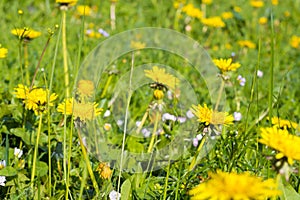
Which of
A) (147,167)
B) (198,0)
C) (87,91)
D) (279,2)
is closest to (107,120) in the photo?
(87,91)

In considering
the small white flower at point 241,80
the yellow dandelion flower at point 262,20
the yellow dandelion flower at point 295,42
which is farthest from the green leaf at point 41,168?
the yellow dandelion flower at point 262,20

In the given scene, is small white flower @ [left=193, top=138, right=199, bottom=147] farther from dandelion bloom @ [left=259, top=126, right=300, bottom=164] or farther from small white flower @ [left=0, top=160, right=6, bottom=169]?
dandelion bloom @ [left=259, top=126, right=300, bottom=164]

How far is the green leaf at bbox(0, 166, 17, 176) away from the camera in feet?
4.70

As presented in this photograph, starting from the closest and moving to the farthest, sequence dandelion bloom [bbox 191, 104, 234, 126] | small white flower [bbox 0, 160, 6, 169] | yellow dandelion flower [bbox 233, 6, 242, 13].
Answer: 1. dandelion bloom [bbox 191, 104, 234, 126]
2. small white flower [bbox 0, 160, 6, 169]
3. yellow dandelion flower [bbox 233, 6, 242, 13]

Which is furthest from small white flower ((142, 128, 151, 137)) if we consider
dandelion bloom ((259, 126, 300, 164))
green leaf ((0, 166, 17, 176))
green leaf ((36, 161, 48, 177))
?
dandelion bloom ((259, 126, 300, 164))

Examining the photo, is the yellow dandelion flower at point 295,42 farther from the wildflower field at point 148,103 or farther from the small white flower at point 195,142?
the small white flower at point 195,142

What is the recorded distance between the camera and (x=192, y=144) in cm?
185

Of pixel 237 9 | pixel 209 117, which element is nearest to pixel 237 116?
pixel 209 117

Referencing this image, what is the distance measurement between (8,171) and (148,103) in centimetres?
83

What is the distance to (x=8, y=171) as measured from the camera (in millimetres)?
1446

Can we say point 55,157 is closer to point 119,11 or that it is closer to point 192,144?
point 192,144

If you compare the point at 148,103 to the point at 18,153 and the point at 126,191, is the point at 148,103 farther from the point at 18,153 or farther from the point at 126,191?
the point at 126,191

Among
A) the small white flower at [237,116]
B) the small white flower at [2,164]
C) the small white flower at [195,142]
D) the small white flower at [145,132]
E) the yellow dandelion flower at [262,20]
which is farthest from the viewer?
the yellow dandelion flower at [262,20]

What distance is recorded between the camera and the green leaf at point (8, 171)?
143 centimetres
